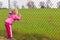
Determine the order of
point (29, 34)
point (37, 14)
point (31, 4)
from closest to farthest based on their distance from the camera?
point (29, 34) < point (31, 4) < point (37, 14)

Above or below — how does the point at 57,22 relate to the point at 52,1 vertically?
below

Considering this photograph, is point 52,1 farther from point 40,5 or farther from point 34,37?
point 34,37

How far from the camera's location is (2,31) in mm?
11320

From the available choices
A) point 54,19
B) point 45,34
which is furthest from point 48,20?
point 45,34

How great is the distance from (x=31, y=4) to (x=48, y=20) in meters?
0.80

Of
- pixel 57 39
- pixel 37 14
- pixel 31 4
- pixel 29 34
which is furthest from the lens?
pixel 37 14

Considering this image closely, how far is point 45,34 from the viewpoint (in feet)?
32.7

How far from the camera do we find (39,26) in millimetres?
10945

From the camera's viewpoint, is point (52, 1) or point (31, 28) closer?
point (52, 1)

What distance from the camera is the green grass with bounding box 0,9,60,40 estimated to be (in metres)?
9.98

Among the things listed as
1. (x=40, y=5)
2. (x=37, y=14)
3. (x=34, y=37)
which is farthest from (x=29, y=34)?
(x=37, y=14)

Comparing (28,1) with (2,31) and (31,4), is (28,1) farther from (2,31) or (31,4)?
(2,31)

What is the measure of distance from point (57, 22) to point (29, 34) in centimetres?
114

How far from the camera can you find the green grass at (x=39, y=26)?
9.98 m
